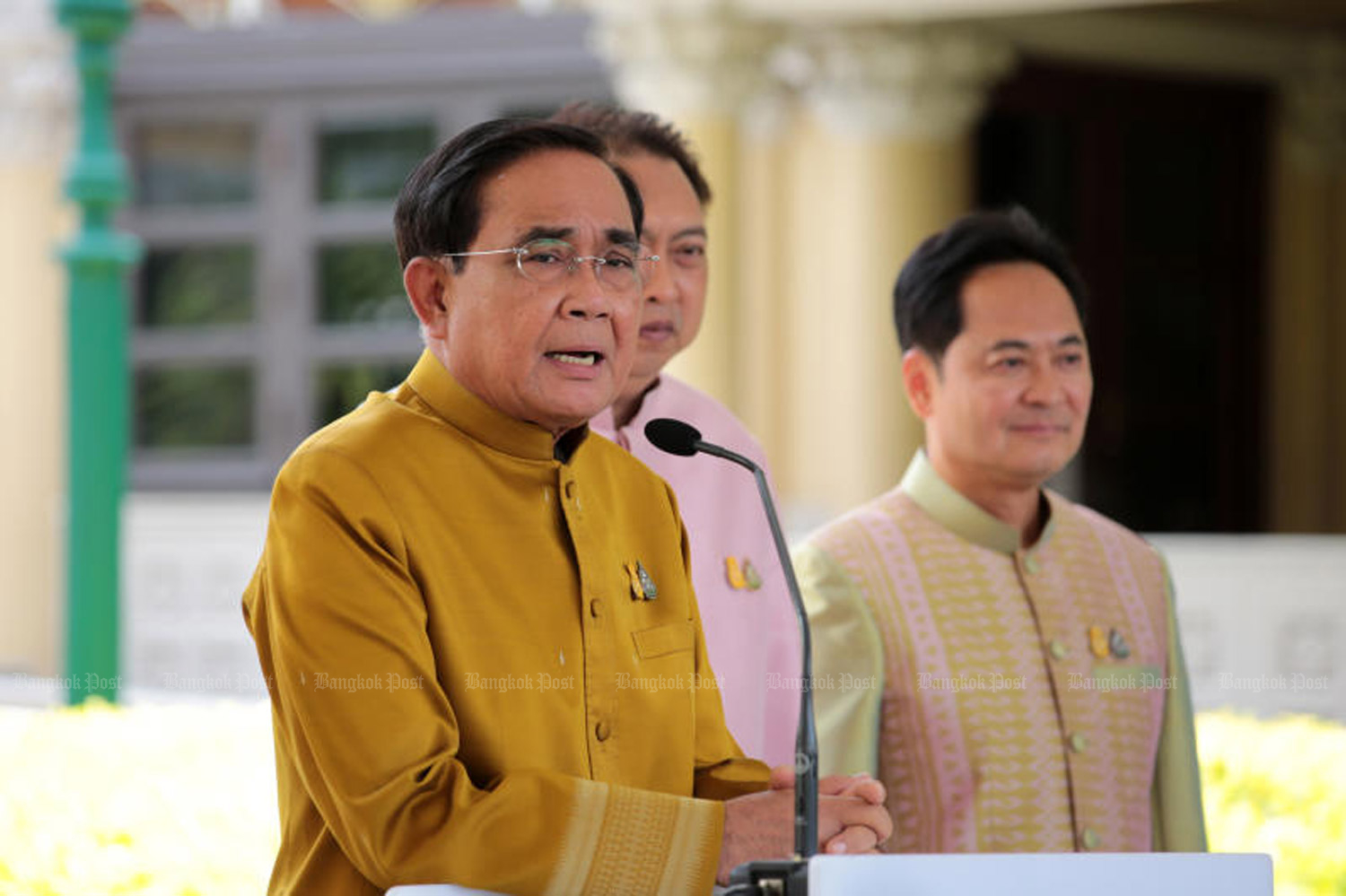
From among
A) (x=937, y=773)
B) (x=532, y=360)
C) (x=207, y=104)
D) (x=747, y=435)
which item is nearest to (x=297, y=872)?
(x=532, y=360)

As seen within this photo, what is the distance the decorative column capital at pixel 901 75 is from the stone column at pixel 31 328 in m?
3.87

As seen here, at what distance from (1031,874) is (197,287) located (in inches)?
345

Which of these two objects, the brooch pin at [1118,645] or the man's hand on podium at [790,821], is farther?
the brooch pin at [1118,645]

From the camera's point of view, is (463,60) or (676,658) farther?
(463,60)

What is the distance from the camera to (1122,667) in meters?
2.81

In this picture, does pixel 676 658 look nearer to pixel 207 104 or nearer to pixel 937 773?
pixel 937 773

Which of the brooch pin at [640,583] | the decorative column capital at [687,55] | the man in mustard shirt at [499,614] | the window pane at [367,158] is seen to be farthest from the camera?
the window pane at [367,158]

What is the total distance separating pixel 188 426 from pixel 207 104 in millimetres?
1647

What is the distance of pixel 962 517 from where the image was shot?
9.27 ft

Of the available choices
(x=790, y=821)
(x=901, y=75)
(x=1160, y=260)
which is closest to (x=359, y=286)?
(x=901, y=75)

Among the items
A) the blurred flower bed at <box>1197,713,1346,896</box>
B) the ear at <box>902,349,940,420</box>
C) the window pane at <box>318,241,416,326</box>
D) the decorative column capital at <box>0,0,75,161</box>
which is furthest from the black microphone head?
the decorative column capital at <box>0,0,75,161</box>

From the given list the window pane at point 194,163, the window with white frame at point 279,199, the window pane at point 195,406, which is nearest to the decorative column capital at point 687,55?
the window with white frame at point 279,199

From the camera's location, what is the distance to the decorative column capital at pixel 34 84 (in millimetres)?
9633

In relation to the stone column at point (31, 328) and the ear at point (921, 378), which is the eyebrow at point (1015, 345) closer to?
the ear at point (921, 378)
